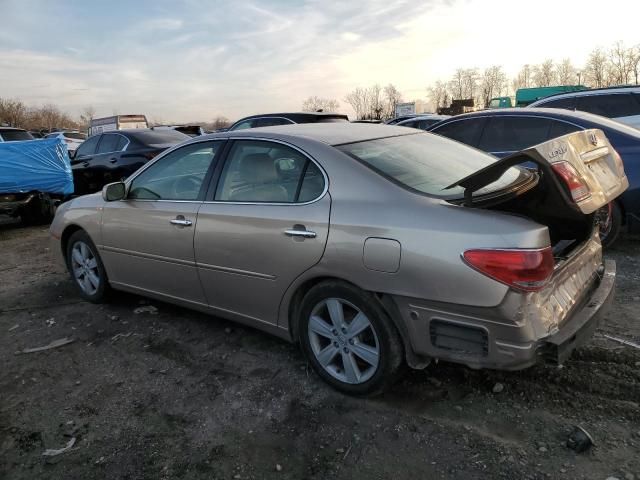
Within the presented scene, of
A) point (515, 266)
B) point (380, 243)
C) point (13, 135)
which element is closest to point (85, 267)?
point (380, 243)

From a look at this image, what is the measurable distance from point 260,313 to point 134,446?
109cm

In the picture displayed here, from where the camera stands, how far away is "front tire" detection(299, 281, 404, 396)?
278 cm

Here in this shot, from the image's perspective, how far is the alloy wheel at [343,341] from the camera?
2.90 m

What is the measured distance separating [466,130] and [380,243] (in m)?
4.24

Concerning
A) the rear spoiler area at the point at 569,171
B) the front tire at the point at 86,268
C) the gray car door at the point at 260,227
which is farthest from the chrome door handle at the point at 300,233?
the front tire at the point at 86,268

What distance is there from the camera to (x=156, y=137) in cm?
1024

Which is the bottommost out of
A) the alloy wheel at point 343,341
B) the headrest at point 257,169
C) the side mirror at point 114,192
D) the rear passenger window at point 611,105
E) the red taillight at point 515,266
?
the alloy wheel at point 343,341

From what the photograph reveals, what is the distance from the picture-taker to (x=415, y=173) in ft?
9.96

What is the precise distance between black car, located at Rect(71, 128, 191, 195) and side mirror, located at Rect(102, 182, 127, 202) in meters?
5.54

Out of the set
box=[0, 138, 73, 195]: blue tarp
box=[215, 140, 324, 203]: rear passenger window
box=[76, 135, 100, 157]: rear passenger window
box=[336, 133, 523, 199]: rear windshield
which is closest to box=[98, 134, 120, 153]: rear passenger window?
box=[76, 135, 100, 157]: rear passenger window

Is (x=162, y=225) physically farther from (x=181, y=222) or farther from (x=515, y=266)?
(x=515, y=266)

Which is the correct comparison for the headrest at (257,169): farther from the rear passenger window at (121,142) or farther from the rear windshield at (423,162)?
the rear passenger window at (121,142)

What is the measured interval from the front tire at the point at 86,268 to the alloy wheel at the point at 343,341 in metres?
2.48

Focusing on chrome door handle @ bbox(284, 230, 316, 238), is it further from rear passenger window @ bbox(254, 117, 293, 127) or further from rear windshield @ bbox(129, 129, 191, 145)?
rear windshield @ bbox(129, 129, 191, 145)
